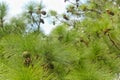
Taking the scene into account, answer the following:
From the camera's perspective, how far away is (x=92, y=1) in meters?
3.71

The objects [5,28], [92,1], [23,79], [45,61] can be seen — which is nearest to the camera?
[23,79]

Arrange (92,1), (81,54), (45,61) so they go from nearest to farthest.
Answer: (45,61) < (81,54) < (92,1)

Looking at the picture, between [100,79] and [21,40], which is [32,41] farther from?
[100,79]

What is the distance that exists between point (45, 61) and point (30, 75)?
0.44m

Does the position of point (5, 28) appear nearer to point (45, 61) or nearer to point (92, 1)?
point (45, 61)

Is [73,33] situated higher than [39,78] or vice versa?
[39,78]

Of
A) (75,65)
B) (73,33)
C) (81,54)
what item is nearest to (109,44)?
(73,33)

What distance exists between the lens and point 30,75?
3.05 feet

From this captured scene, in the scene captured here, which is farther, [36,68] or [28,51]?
[28,51]

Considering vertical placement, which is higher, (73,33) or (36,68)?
(36,68)

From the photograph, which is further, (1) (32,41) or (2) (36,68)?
(1) (32,41)

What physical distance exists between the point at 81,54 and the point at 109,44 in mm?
407

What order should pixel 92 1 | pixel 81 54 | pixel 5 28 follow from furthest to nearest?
1. pixel 92 1
2. pixel 5 28
3. pixel 81 54

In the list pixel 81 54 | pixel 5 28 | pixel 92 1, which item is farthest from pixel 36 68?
pixel 92 1
